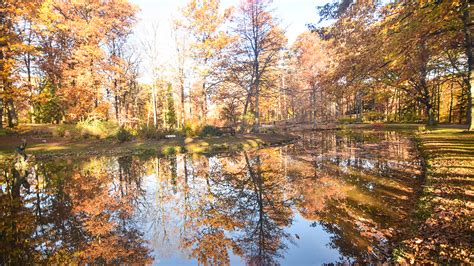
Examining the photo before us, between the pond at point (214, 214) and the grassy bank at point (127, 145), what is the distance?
6075mm

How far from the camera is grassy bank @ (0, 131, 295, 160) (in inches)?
671

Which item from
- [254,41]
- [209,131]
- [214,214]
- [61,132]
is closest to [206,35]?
[254,41]

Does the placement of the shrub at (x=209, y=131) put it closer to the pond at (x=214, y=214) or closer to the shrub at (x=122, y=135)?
the shrub at (x=122, y=135)

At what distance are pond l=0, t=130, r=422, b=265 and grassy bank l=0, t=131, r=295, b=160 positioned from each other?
6.07m

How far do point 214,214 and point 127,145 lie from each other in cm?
1487

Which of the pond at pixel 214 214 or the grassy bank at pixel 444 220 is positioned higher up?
the grassy bank at pixel 444 220

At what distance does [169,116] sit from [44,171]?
120ft

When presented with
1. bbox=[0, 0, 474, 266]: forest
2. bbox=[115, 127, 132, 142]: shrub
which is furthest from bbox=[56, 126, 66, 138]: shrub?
bbox=[115, 127, 132, 142]: shrub

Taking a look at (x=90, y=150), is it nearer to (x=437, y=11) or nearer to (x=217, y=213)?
(x=217, y=213)

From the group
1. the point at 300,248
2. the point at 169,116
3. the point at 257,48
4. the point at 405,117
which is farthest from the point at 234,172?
the point at 405,117

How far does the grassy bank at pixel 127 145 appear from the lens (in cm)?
1703

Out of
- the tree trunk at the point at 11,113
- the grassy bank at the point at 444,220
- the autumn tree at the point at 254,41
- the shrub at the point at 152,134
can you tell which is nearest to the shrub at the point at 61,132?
the tree trunk at the point at 11,113

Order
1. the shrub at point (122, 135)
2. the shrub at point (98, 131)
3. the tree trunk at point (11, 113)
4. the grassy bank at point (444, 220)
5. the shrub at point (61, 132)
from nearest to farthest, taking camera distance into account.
→ the grassy bank at point (444, 220), the shrub at point (122, 135), the shrub at point (98, 131), the shrub at point (61, 132), the tree trunk at point (11, 113)

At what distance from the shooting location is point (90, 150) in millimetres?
17594
